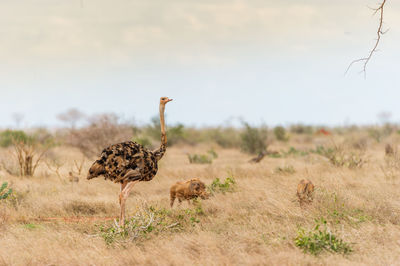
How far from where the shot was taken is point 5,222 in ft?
27.1

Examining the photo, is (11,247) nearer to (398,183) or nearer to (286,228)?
(286,228)

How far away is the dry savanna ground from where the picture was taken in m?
5.97

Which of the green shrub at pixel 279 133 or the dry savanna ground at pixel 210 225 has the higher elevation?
the green shrub at pixel 279 133

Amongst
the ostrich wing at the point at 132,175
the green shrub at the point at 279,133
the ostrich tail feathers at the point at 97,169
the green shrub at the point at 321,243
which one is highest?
the ostrich tail feathers at the point at 97,169

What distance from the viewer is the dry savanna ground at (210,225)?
5969 mm

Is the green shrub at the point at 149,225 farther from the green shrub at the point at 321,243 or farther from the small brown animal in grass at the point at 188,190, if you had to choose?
the green shrub at the point at 321,243

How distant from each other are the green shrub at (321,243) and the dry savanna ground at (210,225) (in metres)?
0.11

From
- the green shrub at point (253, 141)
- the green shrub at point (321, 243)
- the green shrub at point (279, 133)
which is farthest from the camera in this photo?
the green shrub at point (279, 133)

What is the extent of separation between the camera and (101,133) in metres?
17.0

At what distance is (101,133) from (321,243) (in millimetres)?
12159

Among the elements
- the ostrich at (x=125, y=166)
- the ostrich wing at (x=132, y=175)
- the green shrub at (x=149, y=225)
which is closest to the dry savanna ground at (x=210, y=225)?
the green shrub at (x=149, y=225)

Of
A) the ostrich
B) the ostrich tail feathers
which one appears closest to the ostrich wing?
the ostrich

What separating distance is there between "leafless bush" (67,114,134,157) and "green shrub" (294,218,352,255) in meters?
10.7

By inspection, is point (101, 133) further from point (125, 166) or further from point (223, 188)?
point (125, 166)
